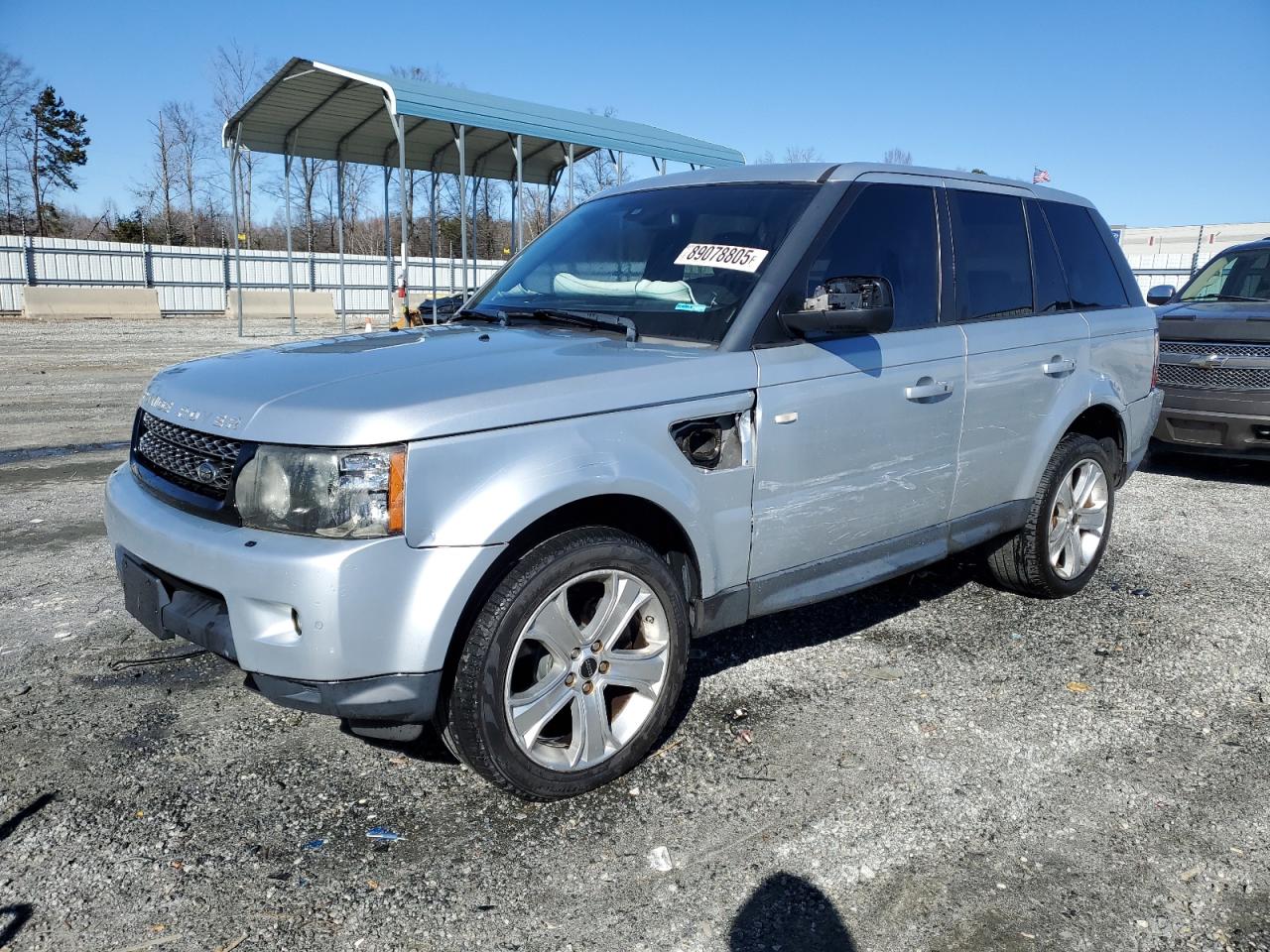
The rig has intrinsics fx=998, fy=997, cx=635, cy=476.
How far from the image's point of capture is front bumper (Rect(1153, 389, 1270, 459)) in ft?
24.3

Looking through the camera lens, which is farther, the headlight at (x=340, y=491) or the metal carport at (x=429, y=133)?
the metal carport at (x=429, y=133)

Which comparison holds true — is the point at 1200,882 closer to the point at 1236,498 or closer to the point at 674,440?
the point at 674,440

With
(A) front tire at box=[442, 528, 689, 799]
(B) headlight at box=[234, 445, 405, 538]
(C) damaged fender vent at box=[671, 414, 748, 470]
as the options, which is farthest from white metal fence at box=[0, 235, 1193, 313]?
(B) headlight at box=[234, 445, 405, 538]

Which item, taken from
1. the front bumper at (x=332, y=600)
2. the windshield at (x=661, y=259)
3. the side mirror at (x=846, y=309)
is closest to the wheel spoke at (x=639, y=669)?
the front bumper at (x=332, y=600)

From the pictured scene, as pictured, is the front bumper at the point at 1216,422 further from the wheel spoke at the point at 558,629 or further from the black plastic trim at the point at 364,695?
the black plastic trim at the point at 364,695

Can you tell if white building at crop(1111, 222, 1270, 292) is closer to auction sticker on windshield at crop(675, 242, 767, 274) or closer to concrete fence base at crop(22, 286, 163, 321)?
auction sticker on windshield at crop(675, 242, 767, 274)

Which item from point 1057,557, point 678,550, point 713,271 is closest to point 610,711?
point 678,550

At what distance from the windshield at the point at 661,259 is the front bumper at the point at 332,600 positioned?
4.29 feet

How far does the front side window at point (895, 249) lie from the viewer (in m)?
3.70

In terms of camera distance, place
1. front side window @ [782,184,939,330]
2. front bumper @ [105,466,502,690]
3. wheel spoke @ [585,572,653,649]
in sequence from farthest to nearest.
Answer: front side window @ [782,184,939,330], wheel spoke @ [585,572,653,649], front bumper @ [105,466,502,690]

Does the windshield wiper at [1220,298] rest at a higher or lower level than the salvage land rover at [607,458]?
higher

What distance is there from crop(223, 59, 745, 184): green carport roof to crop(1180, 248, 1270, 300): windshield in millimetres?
8575

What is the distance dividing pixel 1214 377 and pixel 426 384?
700cm

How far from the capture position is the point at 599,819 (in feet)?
9.68
